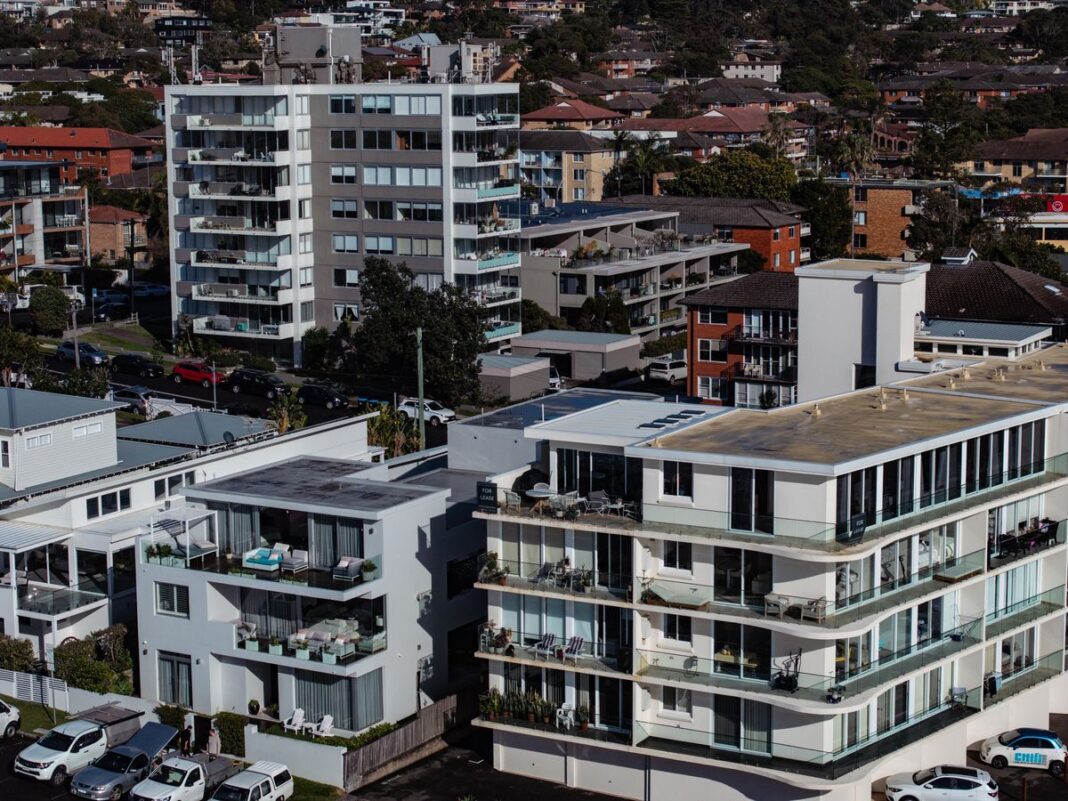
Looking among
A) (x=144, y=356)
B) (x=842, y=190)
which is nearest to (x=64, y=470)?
(x=144, y=356)

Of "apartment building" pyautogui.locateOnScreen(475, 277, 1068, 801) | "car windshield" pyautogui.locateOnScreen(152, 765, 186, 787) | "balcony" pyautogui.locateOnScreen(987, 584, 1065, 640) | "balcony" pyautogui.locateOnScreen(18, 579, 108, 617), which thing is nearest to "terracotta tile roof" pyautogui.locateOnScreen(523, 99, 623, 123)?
"balcony" pyautogui.locateOnScreen(18, 579, 108, 617)

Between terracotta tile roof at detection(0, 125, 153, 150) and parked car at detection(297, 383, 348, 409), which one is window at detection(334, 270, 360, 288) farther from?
terracotta tile roof at detection(0, 125, 153, 150)

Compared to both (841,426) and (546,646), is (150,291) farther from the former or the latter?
A: (841,426)

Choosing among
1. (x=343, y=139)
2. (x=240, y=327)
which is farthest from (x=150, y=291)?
(x=343, y=139)

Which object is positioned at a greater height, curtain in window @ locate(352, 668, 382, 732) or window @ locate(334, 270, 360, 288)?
window @ locate(334, 270, 360, 288)

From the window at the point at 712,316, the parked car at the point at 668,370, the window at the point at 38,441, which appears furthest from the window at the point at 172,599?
the parked car at the point at 668,370

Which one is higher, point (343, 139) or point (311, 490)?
point (343, 139)
